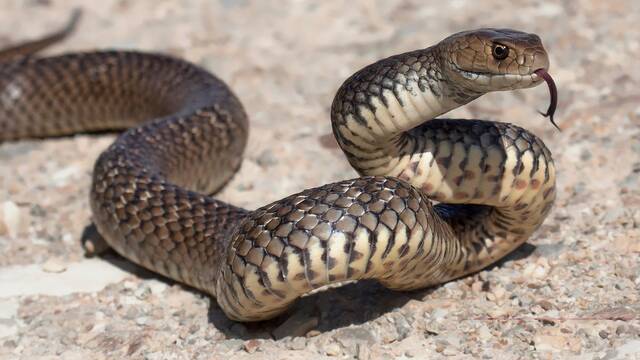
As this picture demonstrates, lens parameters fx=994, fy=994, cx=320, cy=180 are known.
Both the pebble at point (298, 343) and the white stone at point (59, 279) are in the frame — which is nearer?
the pebble at point (298, 343)

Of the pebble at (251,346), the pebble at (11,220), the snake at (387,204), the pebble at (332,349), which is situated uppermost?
the snake at (387,204)

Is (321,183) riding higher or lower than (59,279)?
higher

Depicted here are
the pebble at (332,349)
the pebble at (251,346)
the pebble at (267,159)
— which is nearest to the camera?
the pebble at (332,349)

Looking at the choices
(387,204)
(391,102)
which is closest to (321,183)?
(391,102)

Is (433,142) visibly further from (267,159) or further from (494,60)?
(267,159)

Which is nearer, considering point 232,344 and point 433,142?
point 433,142

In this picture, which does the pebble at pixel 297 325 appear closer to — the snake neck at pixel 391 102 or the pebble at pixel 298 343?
the pebble at pixel 298 343

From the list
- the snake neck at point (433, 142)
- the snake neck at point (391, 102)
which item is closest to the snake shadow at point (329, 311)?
the snake neck at point (433, 142)
